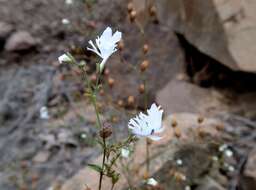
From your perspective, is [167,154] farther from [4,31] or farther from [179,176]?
[4,31]

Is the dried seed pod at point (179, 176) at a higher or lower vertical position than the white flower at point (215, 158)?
higher

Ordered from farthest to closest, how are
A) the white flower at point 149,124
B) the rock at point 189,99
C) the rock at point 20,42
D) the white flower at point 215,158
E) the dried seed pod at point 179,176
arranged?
the rock at point 20,42 → the rock at point 189,99 → the white flower at point 215,158 → the dried seed pod at point 179,176 → the white flower at point 149,124

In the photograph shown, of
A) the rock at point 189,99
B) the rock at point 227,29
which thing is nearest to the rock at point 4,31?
the rock at point 189,99

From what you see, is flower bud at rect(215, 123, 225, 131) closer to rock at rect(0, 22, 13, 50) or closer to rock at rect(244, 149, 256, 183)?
rock at rect(244, 149, 256, 183)

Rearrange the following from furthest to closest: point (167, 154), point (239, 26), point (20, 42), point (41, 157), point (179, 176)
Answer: point (20, 42)
point (41, 157)
point (239, 26)
point (167, 154)
point (179, 176)

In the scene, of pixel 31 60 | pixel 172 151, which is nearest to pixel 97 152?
pixel 172 151

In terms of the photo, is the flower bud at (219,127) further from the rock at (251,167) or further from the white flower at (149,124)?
the white flower at (149,124)

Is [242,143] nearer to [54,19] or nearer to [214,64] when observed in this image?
[214,64]

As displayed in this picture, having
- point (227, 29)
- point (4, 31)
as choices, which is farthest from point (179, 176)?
point (4, 31)
